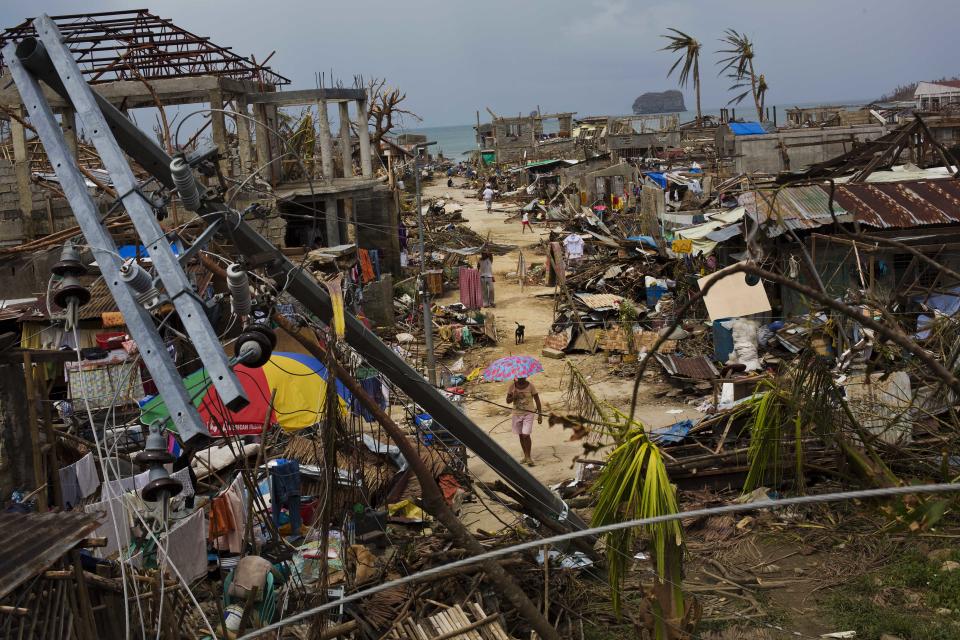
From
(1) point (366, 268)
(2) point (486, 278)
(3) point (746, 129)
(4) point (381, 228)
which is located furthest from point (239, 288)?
(3) point (746, 129)

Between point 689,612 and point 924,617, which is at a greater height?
point 689,612

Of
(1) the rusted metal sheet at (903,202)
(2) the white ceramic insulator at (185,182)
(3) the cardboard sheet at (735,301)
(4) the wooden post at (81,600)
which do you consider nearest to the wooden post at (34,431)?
(4) the wooden post at (81,600)

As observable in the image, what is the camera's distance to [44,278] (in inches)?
663

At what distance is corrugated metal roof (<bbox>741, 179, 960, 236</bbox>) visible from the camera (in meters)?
15.4

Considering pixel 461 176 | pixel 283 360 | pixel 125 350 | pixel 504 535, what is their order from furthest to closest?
1. pixel 461 176
2. pixel 125 350
3. pixel 283 360
4. pixel 504 535

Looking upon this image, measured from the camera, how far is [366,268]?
2220 cm

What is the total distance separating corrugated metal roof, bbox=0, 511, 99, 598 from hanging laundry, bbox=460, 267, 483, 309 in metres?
16.2

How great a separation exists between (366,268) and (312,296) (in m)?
15.5

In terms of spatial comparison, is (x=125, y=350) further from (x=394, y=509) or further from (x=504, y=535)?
(x=504, y=535)

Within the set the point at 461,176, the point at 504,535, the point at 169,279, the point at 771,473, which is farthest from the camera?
the point at 461,176

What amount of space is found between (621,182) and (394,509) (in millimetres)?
26481

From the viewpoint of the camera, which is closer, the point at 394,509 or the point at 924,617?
the point at 924,617

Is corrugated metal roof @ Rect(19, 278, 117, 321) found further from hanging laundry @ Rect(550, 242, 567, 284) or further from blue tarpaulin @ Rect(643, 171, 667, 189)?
blue tarpaulin @ Rect(643, 171, 667, 189)

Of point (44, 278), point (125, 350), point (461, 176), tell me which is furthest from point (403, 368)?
point (461, 176)
